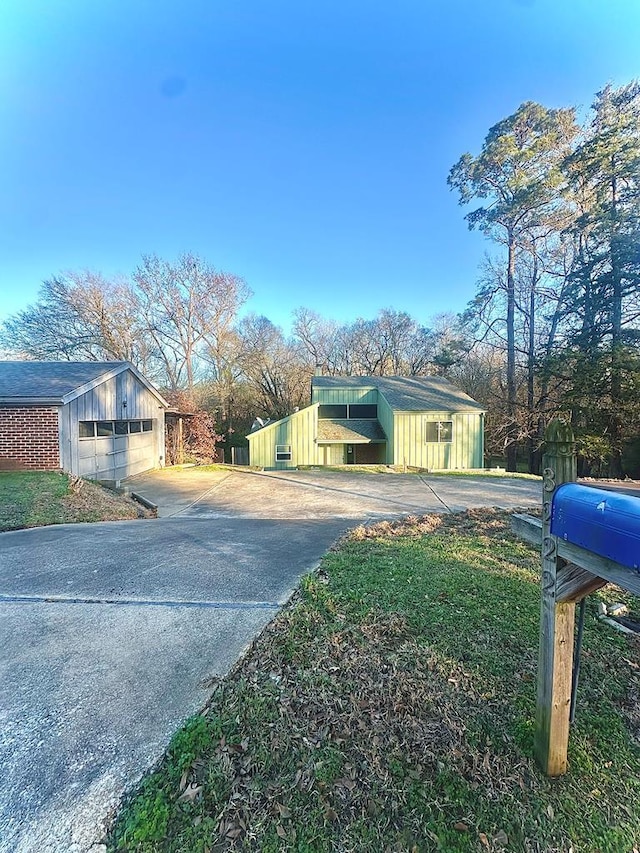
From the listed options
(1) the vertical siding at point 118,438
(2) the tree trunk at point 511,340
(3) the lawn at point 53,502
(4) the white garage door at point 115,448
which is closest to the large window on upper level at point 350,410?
(2) the tree trunk at point 511,340

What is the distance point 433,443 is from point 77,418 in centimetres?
1415

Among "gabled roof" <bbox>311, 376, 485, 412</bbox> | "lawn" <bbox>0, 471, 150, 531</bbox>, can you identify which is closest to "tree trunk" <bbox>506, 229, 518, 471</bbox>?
"gabled roof" <bbox>311, 376, 485, 412</bbox>

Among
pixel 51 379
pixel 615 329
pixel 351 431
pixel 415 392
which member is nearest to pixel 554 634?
pixel 51 379

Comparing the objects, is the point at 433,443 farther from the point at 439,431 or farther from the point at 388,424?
the point at 388,424

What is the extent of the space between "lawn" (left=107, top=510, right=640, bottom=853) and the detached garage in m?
9.78

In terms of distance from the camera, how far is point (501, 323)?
21.6 meters

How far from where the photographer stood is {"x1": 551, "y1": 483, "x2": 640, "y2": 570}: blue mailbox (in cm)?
123

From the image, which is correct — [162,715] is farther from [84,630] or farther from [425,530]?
[425,530]

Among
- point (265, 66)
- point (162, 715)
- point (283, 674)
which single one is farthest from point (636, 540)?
point (265, 66)

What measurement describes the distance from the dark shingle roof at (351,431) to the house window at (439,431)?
2.26 m

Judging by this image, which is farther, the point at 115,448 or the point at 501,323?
the point at 501,323

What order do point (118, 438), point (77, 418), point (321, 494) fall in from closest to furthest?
point (321, 494)
point (77, 418)
point (118, 438)

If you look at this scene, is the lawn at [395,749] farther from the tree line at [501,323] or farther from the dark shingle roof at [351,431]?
the tree line at [501,323]

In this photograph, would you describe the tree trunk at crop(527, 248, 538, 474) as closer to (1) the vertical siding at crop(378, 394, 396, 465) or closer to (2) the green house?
(2) the green house
